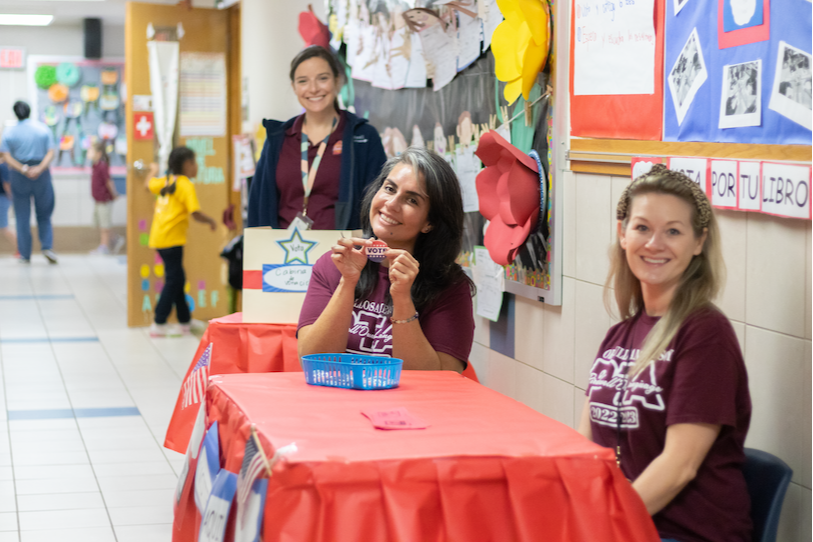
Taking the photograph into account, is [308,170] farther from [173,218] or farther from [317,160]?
[173,218]

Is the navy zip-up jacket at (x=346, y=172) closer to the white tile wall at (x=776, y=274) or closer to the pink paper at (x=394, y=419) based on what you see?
the white tile wall at (x=776, y=274)

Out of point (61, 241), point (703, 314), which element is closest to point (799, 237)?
point (703, 314)

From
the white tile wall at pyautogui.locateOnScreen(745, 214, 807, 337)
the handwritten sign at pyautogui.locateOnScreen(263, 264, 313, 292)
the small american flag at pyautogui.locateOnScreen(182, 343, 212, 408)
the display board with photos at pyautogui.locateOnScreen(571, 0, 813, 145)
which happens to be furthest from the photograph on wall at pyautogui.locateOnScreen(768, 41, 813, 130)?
the small american flag at pyautogui.locateOnScreen(182, 343, 212, 408)

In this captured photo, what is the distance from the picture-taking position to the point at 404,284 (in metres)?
2.32

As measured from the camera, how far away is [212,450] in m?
1.80

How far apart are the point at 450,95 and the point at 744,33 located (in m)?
2.09

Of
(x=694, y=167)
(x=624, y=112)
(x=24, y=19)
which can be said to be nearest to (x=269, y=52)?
(x=624, y=112)

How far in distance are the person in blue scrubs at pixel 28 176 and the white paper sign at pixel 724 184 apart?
36.0 ft

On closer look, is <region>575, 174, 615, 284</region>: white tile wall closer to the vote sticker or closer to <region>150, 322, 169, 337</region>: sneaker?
the vote sticker

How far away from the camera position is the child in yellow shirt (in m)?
6.99

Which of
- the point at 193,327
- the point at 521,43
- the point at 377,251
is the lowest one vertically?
the point at 193,327

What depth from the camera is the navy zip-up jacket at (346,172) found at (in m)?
3.72

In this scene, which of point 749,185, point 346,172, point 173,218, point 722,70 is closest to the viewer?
point 749,185

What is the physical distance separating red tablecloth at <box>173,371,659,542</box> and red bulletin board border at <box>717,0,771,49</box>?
1.06 meters
